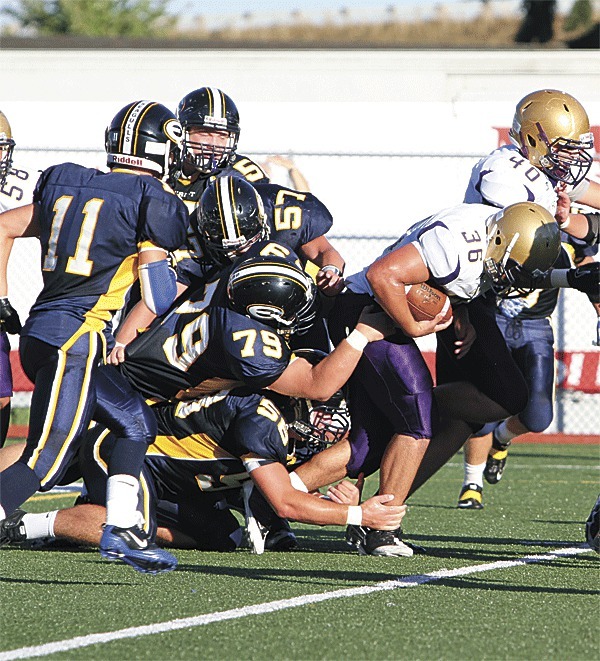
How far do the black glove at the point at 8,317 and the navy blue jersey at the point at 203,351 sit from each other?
57 centimetres

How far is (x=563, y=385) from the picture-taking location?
10.5 metres

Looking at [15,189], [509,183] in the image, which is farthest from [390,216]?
[509,183]

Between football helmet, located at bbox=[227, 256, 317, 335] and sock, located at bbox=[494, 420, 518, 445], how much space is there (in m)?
2.60

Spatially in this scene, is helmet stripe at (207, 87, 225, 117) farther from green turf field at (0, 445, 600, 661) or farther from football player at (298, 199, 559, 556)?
green turf field at (0, 445, 600, 661)

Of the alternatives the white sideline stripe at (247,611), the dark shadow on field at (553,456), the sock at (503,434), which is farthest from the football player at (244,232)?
the dark shadow on field at (553,456)

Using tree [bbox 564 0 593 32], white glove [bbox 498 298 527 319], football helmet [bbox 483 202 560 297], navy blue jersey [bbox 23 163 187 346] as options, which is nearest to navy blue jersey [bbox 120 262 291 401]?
navy blue jersey [bbox 23 163 187 346]

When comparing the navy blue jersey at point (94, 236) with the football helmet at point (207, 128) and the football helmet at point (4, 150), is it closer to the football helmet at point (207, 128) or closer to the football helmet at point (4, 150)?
the football helmet at point (207, 128)

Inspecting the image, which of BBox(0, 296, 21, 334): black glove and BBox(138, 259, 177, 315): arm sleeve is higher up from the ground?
BBox(138, 259, 177, 315): arm sleeve

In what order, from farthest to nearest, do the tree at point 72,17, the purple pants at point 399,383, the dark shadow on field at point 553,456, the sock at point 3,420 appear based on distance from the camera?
the tree at point 72,17 < the dark shadow on field at point 553,456 < the sock at point 3,420 < the purple pants at point 399,383

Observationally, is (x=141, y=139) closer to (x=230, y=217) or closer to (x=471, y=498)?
(x=230, y=217)

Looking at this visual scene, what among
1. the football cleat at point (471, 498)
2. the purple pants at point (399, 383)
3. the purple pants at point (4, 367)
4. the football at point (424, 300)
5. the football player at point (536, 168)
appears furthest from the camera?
the football cleat at point (471, 498)

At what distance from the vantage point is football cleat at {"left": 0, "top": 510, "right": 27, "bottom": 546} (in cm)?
465

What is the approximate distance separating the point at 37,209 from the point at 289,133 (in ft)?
26.1

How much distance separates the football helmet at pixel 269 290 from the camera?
172 inches
